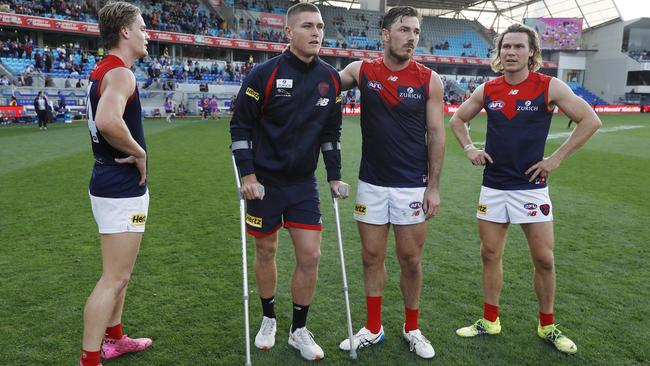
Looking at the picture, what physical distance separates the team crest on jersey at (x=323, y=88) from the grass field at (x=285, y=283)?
2.12m

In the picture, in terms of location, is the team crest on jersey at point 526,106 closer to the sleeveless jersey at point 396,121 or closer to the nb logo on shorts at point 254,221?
the sleeveless jersey at point 396,121

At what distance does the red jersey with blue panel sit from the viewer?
3996mm

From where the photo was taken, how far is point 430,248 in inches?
255

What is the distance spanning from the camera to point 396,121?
3877 millimetres

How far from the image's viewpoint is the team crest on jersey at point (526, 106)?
398cm

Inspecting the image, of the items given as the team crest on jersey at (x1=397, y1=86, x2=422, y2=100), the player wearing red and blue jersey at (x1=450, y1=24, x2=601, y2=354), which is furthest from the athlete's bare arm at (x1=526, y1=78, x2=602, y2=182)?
the team crest on jersey at (x1=397, y1=86, x2=422, y2=100)

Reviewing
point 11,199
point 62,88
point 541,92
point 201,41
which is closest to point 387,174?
point 541,92

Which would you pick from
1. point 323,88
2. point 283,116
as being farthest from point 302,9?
point 283,116

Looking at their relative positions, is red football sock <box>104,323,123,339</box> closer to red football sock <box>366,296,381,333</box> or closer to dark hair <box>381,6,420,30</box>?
red football sock <box>366,296,381,333</box>

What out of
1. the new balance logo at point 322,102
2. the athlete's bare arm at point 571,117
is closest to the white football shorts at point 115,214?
the new balance logo at point 322,102

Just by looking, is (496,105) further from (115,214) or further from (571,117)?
(115,214)

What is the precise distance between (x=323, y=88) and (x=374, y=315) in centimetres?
199

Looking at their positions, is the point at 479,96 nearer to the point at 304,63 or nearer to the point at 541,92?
the point at 541,92

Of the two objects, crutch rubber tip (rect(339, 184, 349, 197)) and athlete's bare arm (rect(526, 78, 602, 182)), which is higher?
athlete's bare arm (rect(526, 78, 602, 182))
